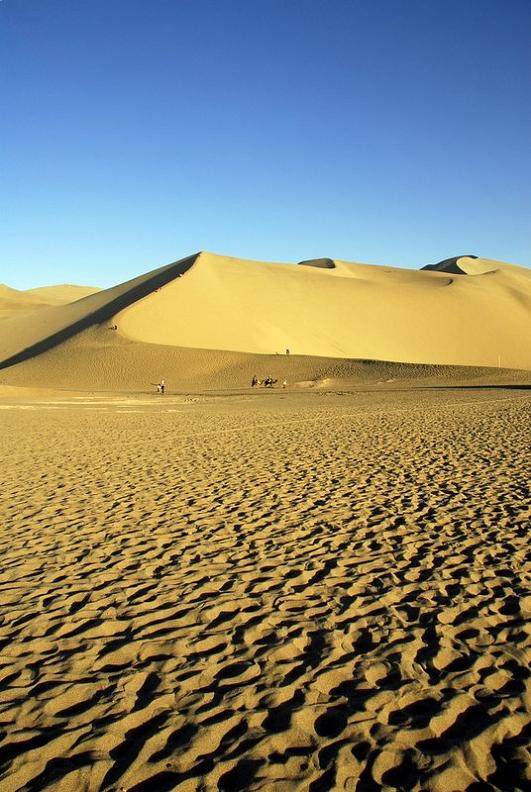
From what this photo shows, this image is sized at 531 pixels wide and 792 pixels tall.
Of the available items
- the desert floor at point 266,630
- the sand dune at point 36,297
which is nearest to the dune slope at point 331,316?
the sand dune at point 36,297

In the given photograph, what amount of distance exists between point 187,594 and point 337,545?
5.91ft

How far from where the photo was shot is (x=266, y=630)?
4.57 metres

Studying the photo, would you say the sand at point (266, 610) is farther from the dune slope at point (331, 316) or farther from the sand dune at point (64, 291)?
the sand dune at point (64, 291)

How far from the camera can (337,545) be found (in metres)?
6.48

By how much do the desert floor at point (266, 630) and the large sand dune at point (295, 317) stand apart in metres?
43.8

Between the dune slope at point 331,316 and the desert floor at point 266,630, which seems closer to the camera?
the desert floor at point 266,630

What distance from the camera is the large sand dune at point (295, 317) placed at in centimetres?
6144

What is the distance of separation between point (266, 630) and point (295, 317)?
65.6 meters

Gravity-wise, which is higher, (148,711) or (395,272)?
(395,272)

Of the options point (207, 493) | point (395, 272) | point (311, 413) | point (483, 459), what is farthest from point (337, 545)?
point (395, 272)

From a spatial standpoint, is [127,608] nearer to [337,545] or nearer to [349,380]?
[337,545]

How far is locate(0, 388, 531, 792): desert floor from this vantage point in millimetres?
3166

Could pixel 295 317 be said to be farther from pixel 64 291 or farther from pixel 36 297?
pixel 64 291

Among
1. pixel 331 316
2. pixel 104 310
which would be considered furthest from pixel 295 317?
pixel 104 310
